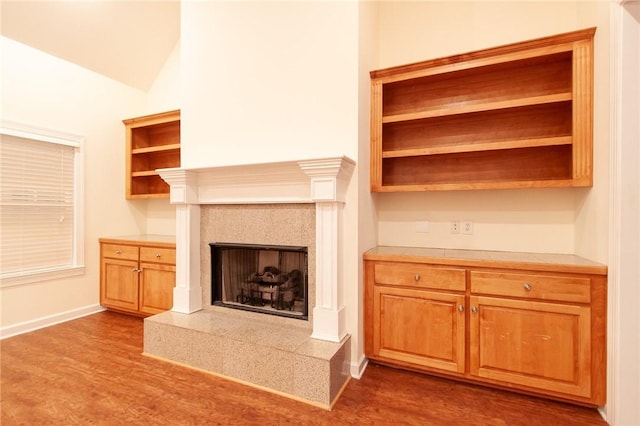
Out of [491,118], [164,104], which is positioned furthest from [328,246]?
[164,104]

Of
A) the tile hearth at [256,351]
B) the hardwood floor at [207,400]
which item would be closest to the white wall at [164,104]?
the tile hearth at [256,351]

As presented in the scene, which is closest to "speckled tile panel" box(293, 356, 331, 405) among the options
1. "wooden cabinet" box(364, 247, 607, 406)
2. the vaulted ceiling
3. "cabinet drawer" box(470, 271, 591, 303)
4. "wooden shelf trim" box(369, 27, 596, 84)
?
"wooden cabinet" box(364, 247, 607, 406)

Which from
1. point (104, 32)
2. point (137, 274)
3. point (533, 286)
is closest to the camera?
point (533, 286)

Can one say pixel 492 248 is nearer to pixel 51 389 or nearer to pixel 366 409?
pixel 366 409

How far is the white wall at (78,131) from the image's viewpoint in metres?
2.91

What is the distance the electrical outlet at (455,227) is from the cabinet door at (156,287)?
105 inches

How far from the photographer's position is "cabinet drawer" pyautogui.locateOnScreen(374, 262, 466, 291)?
202cm

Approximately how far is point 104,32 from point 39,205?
2.02 metres

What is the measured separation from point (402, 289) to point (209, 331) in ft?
4.82

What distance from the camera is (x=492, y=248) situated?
239 cm

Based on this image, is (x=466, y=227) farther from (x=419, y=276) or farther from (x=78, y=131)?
(x=78, y=131)

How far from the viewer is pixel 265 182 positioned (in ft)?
7.81

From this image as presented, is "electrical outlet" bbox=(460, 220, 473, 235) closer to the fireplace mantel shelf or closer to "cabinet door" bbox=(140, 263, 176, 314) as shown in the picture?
the fireplace mantel shelf

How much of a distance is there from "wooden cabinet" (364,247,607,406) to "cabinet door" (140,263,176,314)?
6.68 feet
